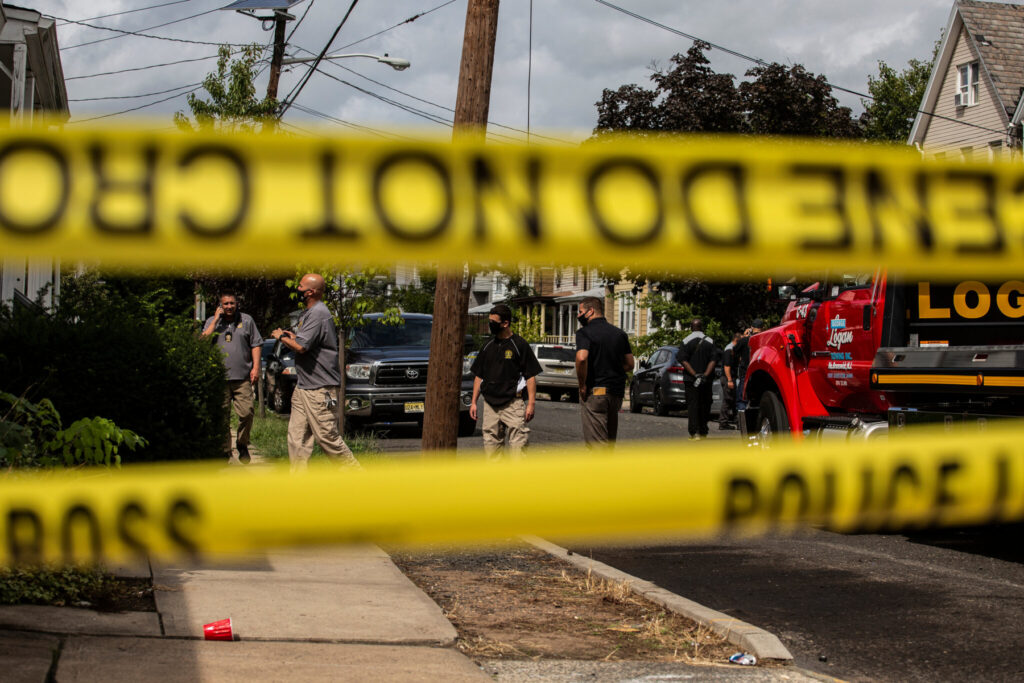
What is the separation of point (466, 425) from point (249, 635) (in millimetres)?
12124

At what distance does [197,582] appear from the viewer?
628 cm

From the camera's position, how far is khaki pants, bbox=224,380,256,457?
12.5 m

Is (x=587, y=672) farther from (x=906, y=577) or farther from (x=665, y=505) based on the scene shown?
(x=665, y=505)

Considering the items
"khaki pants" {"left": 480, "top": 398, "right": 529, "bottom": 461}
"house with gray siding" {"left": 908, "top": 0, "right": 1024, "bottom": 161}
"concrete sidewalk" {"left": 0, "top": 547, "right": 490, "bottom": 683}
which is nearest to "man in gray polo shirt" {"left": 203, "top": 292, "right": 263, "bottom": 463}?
"khaki pants" {"left": 480, "top": 398, "right": 529, "bottom": 461}

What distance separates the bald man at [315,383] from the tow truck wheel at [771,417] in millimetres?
3922

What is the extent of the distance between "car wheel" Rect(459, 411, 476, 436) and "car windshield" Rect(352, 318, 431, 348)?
1183 millimetres

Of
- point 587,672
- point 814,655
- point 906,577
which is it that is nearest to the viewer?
point 587,672

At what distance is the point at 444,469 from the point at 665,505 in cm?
27

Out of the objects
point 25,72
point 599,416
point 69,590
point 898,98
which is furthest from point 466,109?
point 898,98

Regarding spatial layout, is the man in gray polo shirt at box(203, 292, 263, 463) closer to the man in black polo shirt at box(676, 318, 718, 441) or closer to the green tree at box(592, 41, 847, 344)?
the man in black polo shirt at box(676, 318, 718, 441)

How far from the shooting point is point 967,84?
37625 millimetres

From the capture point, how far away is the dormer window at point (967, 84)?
37312 mm

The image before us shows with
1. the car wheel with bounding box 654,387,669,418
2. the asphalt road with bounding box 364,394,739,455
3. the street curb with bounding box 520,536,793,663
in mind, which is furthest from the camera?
the car wheel with bounding box 654,387,669,418

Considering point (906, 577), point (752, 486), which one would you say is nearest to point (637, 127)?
point (906, 577)
